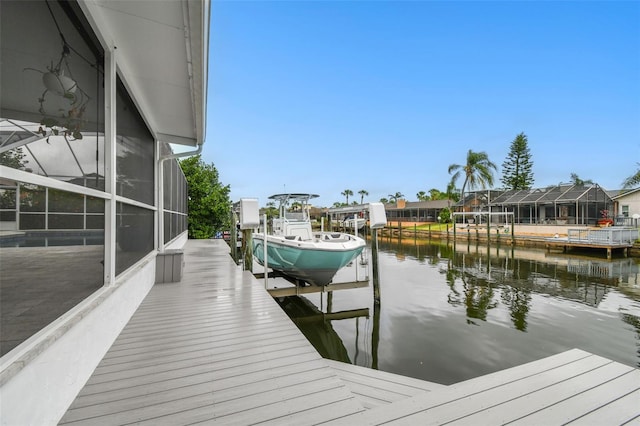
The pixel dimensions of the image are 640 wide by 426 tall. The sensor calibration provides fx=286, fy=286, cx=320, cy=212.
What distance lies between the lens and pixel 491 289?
1070 centimetres

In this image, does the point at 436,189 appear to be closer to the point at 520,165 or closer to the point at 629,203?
the point at 520,165

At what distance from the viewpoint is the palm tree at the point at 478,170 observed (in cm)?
3547

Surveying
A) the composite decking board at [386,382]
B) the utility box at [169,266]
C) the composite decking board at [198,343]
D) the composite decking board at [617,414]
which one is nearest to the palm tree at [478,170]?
the utility box at [169,266]

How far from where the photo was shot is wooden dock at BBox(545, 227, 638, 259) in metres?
16.9

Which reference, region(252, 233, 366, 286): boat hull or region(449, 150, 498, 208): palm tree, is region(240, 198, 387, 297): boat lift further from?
region(449, 150, 498, 208): palm tree

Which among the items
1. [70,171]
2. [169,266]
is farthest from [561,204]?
[70,171]

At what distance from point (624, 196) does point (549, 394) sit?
121ft

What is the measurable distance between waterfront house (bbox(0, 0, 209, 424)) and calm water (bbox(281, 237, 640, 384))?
4710 millimetres

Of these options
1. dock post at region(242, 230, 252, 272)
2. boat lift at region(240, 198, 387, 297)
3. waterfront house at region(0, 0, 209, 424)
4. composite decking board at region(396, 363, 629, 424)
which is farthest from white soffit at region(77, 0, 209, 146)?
dock post at region(242, 230, 252, 272)

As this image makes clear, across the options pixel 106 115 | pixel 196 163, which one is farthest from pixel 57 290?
pixel 196 163

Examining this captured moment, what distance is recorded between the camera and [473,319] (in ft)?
25.1

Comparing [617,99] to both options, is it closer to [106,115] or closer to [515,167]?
[515,167]

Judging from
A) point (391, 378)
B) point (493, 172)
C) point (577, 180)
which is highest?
point (493, 172)

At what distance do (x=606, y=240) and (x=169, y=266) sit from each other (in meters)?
23.3
